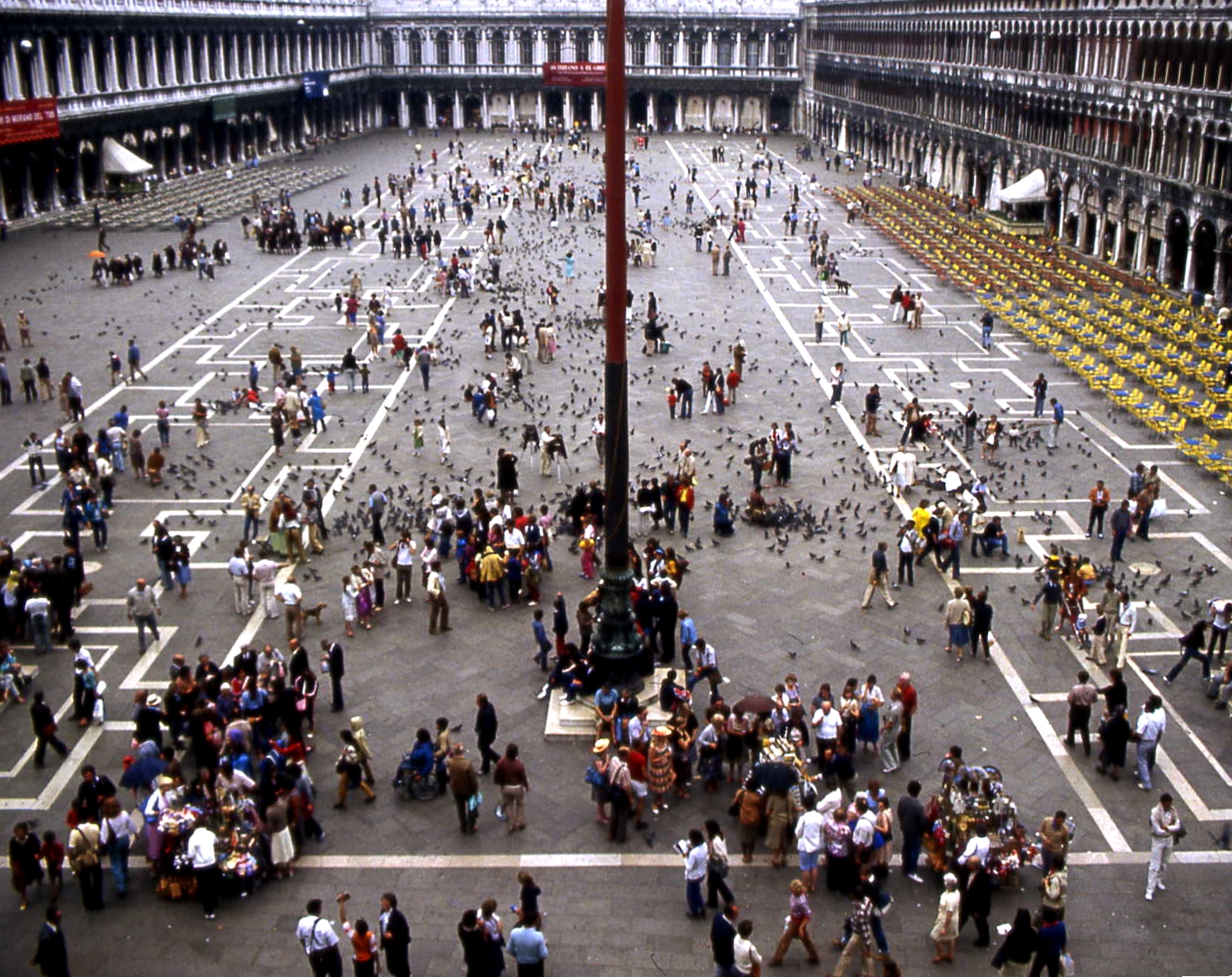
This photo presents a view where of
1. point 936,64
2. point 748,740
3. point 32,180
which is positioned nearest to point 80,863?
point 748,740

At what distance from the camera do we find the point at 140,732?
16.9 m

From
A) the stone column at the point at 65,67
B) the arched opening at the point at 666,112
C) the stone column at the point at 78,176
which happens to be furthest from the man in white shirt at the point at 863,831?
the arched opening at the point at 666,112

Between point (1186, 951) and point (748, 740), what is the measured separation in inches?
224

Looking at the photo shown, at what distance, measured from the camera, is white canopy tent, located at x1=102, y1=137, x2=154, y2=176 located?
66.1m

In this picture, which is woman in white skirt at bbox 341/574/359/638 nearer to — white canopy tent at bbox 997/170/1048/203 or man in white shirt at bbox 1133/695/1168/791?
man in white shirt at bbox 1133/695/1168/791

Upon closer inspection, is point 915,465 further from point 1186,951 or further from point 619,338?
point 1186,951

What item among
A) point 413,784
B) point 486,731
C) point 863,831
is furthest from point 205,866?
point 863,831

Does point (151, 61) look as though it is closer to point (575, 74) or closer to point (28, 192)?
point (28, 192)

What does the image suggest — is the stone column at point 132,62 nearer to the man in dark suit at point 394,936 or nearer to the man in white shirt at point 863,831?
the man in dark suit at point 394,936

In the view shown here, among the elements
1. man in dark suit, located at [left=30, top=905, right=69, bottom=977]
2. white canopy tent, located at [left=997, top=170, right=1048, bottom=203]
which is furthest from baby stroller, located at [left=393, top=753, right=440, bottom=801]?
white canopy tent, located at [left=997, top=170, right=1048, bottom=203]

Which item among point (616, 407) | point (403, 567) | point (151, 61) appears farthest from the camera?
point (151, 61)

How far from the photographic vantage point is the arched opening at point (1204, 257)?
149ft

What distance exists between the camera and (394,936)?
42.4 feet

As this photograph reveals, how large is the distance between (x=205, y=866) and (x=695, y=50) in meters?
119
